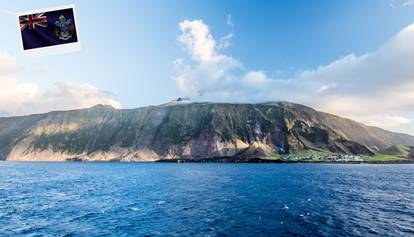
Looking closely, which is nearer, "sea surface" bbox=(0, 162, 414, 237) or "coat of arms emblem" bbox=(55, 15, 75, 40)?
"coat of arms emblem" bbox=(55, 15, 75, 40)

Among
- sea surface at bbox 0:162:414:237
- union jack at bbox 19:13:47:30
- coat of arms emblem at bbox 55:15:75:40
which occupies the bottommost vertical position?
sea surface at bbox 0:162:414:237

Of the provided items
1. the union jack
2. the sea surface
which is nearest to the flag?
the union jack

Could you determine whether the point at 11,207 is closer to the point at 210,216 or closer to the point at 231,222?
the point at 210,216

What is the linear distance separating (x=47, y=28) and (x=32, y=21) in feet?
2.55

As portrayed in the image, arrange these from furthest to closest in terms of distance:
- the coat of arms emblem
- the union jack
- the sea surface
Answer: the sea surface, the union jack, the coat of arms emblem

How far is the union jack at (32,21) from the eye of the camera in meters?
13.5

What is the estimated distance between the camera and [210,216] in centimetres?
5328

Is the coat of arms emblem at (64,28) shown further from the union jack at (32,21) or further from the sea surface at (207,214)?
the sea surface at (207,214)

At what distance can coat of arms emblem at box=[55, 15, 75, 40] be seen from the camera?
43.5 ft

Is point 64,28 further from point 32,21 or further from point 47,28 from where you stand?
point 32,21

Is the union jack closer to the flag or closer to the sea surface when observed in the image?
the flag

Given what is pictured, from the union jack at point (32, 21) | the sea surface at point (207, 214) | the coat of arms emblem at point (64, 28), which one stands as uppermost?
the union jack at point (32, 21)

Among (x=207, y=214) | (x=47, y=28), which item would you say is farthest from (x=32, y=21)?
(x=207, y=214)

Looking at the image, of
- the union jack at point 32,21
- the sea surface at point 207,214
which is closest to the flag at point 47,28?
the union jack at point 32,21
